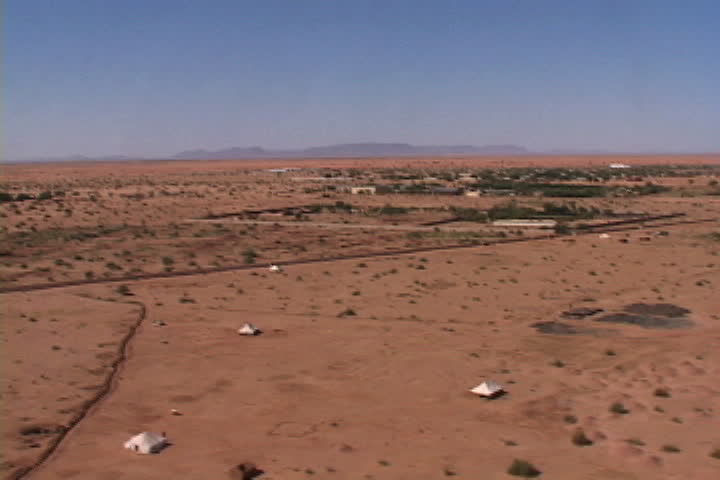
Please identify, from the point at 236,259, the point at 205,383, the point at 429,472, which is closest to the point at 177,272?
the point at 236,259

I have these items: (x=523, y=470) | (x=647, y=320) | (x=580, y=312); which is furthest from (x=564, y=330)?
(x=523, y=470)

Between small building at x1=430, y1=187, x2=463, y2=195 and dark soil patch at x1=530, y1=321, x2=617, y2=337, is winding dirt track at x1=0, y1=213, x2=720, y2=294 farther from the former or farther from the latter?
small building at x1=430, y1=187, x2=463, y2=195

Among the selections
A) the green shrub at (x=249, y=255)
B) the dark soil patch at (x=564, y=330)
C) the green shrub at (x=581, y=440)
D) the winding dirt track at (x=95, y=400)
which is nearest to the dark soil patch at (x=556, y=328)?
the dark soil patch at (x=564, y=330)

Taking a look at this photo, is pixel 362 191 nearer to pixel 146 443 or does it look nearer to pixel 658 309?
pixel 658 309

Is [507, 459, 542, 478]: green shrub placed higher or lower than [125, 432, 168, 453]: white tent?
lower

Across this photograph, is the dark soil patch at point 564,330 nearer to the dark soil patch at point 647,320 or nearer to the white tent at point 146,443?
the dark soil patch at point 647,320

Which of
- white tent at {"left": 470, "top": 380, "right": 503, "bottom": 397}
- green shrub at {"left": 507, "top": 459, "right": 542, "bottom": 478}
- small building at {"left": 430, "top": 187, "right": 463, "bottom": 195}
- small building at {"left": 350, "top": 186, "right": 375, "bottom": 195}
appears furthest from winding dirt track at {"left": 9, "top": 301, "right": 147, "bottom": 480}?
small building at {"left": 430, "top": 187, "right": 463, "bottom": 195}
